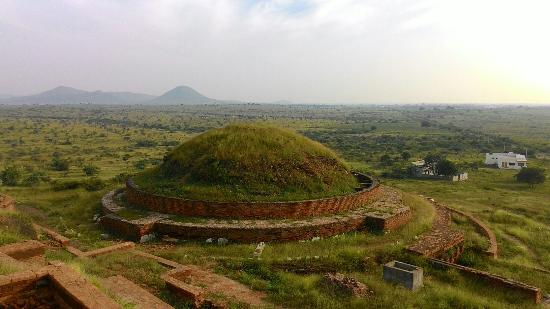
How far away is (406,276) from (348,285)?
1.69 meters

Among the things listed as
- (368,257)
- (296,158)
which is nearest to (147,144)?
(296,158)

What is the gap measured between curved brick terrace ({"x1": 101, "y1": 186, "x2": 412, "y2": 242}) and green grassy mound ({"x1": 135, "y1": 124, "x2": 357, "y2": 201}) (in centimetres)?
100

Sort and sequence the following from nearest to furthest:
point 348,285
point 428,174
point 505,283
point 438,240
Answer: point 348,285 → point 505,283 → point 438,240 → point 428,174

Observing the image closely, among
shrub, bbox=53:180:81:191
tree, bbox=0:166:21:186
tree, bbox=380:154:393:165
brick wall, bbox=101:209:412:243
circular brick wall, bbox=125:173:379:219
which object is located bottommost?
tree, bbox=380:154:393:165

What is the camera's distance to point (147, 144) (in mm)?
62188

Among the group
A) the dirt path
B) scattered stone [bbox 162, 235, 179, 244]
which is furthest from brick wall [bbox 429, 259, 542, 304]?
scattered stone [bbox 162, 235, 179, 244]

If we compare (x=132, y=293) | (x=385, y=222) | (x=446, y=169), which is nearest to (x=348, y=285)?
(x=132, y=293)

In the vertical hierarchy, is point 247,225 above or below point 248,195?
below

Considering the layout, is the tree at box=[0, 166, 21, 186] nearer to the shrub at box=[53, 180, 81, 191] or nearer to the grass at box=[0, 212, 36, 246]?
the shrub at box=[53, 180, 81, 191]

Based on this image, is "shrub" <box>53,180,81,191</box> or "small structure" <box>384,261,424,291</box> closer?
"small structure" <box>384,261,424,291</box>

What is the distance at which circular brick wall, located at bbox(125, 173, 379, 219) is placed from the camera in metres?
12.7

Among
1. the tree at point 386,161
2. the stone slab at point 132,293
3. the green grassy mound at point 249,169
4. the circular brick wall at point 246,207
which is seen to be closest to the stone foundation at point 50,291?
the stone slab at point 132,293

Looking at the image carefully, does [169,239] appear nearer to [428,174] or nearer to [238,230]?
[238,230]

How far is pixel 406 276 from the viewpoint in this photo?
9383mm
